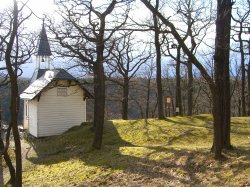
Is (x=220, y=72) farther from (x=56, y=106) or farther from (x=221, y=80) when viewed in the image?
(x=56, y=106)

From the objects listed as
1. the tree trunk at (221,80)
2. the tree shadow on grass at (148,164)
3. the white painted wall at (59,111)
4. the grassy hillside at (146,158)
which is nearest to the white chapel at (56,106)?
the white painted wall at (59,111)

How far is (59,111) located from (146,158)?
50.6 ft

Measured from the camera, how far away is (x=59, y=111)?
2770cm

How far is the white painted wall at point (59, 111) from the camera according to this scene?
88.7ft

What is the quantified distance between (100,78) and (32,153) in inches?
321

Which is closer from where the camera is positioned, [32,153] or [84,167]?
[84,167]

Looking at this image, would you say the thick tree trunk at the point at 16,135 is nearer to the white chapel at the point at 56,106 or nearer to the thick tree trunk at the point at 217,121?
the thick tree trunk at the point at 217,121

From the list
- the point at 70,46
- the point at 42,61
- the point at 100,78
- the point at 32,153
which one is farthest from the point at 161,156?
the point at 42,61

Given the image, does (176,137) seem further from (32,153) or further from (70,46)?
(32,153)

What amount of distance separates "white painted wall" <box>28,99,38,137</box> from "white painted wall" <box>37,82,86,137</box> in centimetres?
74

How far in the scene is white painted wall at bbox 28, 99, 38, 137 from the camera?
27469 millimetres

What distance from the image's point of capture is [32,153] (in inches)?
872

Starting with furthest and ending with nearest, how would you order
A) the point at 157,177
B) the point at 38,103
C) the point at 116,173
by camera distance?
the point at 38,103, the point at 116,173, the point at 157,177

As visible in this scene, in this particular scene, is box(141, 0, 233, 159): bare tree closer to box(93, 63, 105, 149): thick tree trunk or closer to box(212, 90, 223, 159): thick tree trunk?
box(212, 90, 223, 159): thick tree trunk
